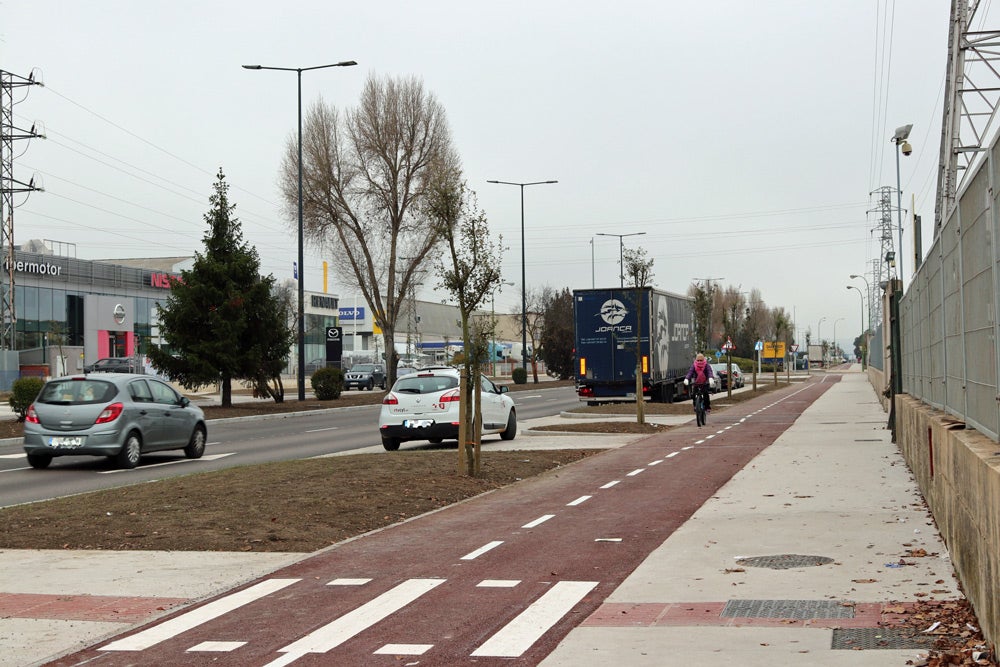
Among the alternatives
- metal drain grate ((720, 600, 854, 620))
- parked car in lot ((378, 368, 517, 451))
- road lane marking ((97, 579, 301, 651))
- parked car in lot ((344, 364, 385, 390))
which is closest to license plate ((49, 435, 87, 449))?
parked car in lot ((378, 368, 517, 451))

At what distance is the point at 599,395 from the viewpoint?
38938 mm

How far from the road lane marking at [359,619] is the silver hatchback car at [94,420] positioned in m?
11.7

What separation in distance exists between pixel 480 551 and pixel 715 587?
240cm

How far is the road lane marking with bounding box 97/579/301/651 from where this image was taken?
6.72 m

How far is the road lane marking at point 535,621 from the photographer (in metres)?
6.40

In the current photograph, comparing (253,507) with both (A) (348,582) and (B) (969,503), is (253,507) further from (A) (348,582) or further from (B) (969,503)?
(B) (969,503)

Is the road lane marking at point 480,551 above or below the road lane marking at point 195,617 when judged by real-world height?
above

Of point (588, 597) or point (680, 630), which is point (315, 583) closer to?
point (588, 597)

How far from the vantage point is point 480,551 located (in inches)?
384

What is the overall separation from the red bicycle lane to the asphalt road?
6276 millimetres

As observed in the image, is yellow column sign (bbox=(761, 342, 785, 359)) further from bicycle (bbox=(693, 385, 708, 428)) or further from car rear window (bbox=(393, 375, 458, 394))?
car rear window (bbox=(393, 375, 458, 394))

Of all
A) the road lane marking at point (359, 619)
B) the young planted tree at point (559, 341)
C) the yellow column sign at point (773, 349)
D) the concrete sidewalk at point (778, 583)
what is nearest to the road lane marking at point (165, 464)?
the concrete sidewalk at point (778, 583)

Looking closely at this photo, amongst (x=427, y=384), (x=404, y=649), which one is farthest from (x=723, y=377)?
(x=404, y=649)

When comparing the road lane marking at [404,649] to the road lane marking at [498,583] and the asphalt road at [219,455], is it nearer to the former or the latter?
the road lane marking at [498,583]
